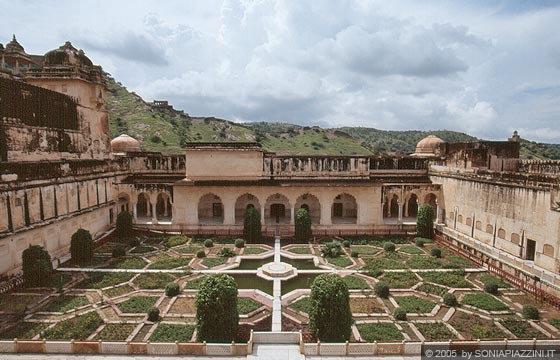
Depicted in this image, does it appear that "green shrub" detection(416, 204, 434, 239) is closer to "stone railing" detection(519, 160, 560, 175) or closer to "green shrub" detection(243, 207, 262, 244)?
"stone railing" detection(519, 160, 560, 175)

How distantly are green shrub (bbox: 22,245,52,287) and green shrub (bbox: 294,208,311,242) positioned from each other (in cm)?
1542

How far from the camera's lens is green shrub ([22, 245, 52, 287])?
680 inches

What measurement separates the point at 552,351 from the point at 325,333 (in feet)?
25.0

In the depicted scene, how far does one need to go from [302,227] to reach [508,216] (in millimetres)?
12948

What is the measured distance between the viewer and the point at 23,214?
61.3 ft

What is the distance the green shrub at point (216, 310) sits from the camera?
12.0 meters

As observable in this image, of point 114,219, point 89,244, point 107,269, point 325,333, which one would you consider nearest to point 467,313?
point 325,333

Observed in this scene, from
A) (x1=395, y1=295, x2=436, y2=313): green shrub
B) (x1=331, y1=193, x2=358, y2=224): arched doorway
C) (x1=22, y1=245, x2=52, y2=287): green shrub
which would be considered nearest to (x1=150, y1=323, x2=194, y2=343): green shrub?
(x1=22, y1=245, x2=52, y2=287): green shrub

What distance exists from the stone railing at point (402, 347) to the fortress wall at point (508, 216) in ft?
25.1

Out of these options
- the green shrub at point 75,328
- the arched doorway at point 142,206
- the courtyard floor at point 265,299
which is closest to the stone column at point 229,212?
the courtyard floor at point 265,299

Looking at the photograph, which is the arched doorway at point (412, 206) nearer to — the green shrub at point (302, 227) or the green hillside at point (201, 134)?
the green shrub at point (302, 227)

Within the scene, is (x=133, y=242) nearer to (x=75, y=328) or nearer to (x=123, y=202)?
(x=123, y=202)

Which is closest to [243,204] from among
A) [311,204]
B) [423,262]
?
[311,204]

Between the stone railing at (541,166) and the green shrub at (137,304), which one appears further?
the stone railing at (541,166)
